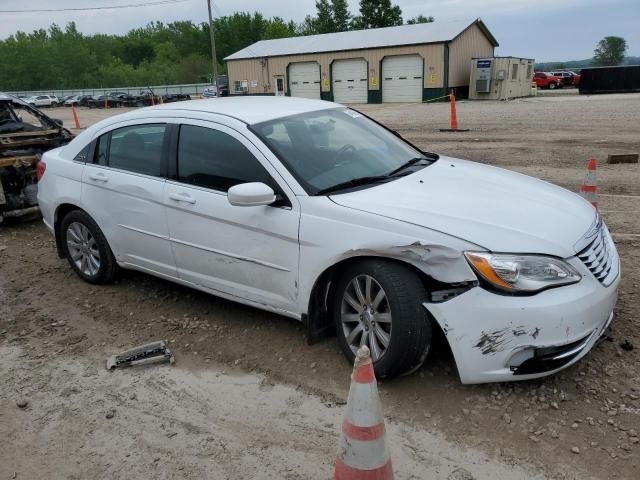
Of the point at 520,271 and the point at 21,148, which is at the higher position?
the point at 21,148

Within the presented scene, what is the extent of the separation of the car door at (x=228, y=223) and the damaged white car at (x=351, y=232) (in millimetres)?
A: 11

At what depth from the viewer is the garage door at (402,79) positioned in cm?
3578

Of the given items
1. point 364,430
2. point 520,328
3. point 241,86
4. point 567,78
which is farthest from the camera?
point 567,78

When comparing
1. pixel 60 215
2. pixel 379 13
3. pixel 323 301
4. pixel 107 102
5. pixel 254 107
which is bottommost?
pixel 107 102

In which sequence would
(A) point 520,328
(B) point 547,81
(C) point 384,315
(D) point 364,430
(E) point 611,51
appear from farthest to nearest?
(E) point 611,51
(B) point 547,81
(C) point 384,315
(A) point 520,328
(D) point 364,430

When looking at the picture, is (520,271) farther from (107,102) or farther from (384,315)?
(107,102)

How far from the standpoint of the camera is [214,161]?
397cm

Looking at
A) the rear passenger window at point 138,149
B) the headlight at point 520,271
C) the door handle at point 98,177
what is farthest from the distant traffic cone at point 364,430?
the door handle at point 98,177

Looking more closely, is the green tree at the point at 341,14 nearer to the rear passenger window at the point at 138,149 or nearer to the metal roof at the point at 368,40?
the metal roof at the point at 368,40

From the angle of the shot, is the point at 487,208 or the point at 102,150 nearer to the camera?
the point at 487,208

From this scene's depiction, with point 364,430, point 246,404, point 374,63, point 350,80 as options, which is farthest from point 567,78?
point 364,430

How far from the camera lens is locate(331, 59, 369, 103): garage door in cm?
3762

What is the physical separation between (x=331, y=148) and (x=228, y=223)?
920 mm

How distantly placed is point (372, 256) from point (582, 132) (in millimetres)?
13537
